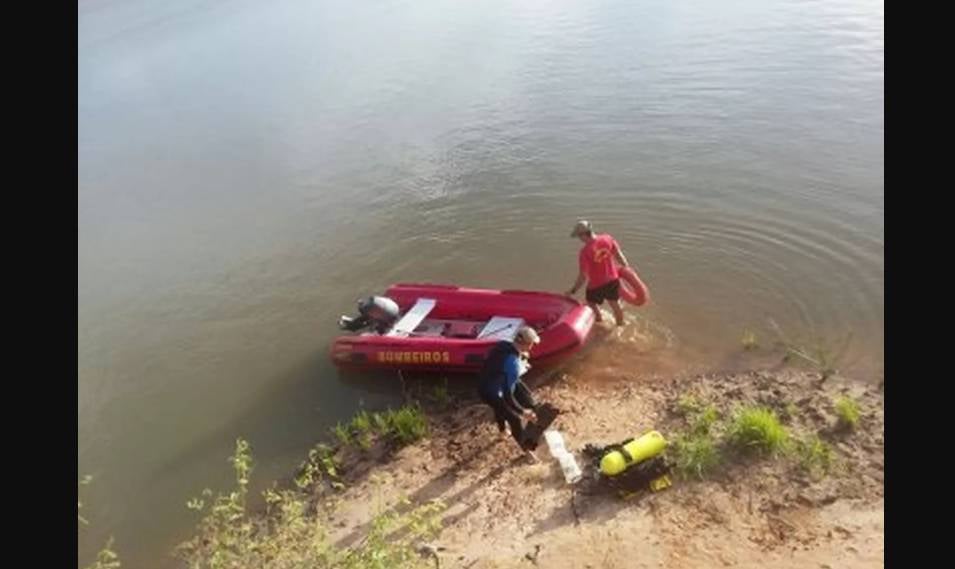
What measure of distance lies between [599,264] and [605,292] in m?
0.36

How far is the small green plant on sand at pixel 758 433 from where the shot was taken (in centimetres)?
643

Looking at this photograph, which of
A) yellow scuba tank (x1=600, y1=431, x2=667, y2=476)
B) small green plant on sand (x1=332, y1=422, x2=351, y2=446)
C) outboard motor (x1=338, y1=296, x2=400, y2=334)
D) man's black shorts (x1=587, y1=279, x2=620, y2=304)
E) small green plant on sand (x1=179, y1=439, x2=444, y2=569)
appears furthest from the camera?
outboard motor (x1=338, y1=296, x2=400, y2=334)

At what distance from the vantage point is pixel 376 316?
369 inches

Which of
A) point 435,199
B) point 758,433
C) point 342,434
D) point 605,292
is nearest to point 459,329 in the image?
point 605,292

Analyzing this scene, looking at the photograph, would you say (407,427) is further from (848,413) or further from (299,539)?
(848,413)

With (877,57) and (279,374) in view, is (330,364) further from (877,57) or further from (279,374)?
(877,57)

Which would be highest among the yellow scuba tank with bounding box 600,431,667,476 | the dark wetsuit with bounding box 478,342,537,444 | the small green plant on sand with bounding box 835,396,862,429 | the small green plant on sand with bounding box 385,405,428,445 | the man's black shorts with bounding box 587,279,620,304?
the dark wetsuit with bounding box 478,342,537,444

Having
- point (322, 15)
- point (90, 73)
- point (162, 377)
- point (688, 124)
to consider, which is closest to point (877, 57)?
point (688, 124)

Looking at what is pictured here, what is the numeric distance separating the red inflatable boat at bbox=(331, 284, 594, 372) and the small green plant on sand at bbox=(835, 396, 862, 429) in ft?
8.69

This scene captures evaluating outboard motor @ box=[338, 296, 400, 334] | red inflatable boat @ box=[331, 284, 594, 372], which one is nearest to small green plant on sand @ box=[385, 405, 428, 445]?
red inflatable boat @ box=[331, 284, 594, 372]

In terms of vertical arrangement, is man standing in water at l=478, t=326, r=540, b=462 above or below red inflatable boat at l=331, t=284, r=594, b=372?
above

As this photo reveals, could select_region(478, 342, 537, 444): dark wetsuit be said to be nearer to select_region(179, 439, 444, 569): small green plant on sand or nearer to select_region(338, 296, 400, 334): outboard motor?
select_region(179, 439, 444, 569): small green plant on sand

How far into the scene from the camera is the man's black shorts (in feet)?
29.1

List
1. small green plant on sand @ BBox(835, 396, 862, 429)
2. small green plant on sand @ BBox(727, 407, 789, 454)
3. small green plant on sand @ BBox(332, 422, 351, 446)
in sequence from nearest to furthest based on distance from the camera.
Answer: small green plant on sand @ BBox(727, 407, 789, 454) → small green plant on sand @ BBox(835, 396, 862, 429) → small green plant on sand @ BBox(332, 422, 351, 446)
